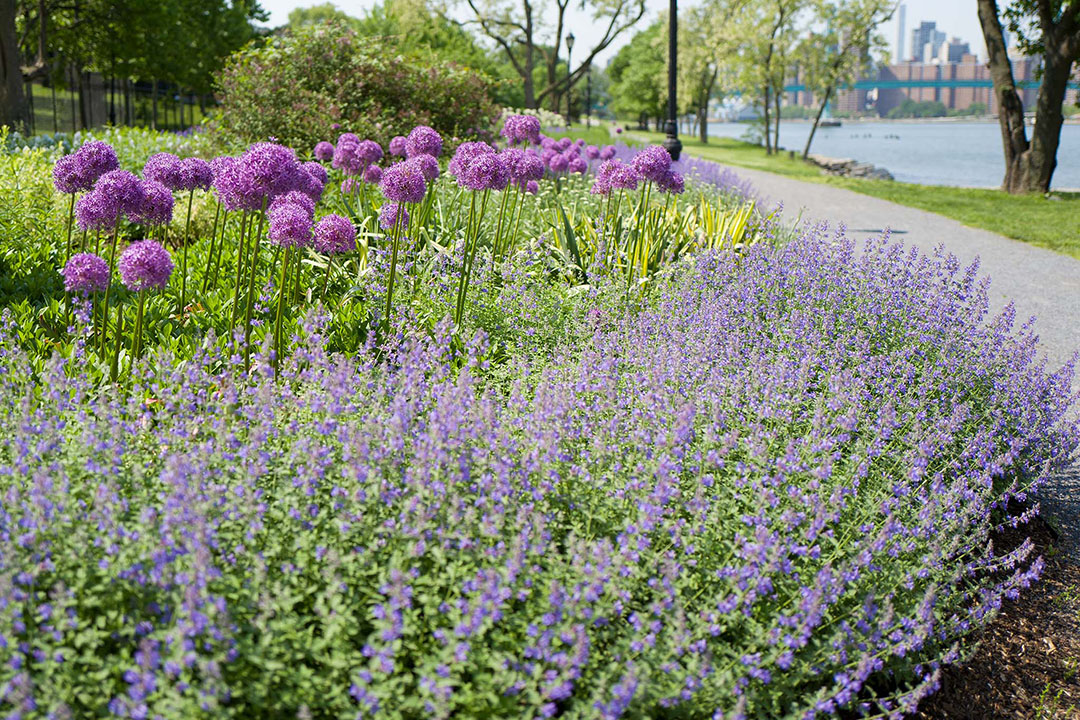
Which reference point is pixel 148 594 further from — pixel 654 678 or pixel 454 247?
pixel 454 247

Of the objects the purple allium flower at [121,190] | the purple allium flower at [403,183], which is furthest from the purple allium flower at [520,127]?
the purple allium flower at [121,190]

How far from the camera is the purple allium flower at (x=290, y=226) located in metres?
3.88

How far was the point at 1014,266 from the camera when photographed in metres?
10.9

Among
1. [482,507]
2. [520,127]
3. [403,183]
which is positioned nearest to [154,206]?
[403,183]

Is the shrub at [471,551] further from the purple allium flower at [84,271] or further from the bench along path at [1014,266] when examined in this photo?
the bench along path at [1014,266]

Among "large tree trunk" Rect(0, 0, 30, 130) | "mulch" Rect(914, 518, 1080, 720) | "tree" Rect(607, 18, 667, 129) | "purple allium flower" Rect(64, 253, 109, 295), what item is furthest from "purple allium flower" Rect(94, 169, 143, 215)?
"tree" Rect(607, 18, 667, 129)

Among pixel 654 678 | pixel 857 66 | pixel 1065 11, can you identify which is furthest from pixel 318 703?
pixel 857 66

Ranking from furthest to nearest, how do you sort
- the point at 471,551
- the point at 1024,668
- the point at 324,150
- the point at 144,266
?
the point at 324,150 < the point at 144,266 < the point at 1024,668 < the point at 471,551

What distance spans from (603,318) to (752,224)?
4.31m

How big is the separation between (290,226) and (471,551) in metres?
2.07

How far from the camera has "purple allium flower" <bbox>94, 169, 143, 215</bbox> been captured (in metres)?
3.96

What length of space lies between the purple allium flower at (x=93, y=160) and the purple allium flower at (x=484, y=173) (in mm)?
1956

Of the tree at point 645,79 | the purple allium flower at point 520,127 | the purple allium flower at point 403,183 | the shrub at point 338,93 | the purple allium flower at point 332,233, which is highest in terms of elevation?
the tree at point 645,79

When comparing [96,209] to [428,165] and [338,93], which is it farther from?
[338,93]
